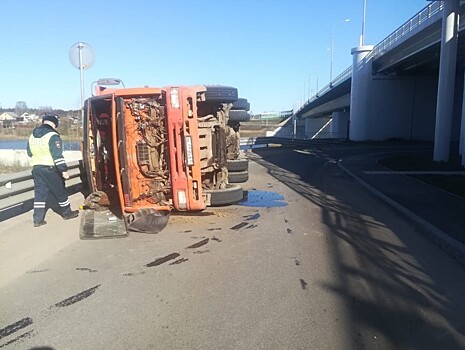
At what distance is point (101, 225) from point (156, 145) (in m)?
1.63

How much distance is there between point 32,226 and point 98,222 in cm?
111

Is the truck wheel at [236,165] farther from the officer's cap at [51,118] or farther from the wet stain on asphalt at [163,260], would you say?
the wet stain on asphalt at [163,260]

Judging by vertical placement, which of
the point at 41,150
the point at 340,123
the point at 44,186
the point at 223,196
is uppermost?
the point at 41,150

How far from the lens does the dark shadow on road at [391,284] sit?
11.7 feet

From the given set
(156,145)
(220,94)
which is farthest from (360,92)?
(156,145)

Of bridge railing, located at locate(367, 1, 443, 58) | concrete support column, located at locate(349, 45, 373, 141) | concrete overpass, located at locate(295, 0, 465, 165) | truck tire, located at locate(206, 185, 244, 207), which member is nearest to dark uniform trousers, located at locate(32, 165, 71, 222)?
truck tire, located at locate(206, 185, 244, 207)

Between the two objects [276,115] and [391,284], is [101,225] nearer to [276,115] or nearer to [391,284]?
[391,284]

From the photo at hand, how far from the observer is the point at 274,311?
400 cm

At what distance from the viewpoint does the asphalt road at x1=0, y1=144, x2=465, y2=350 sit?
3.57 m

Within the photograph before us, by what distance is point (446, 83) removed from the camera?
18.3 meters

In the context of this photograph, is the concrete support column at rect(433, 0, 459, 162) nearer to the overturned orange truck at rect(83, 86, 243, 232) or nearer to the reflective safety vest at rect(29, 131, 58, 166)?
the overturned orange truck at rect(83, 86, 243, 232)

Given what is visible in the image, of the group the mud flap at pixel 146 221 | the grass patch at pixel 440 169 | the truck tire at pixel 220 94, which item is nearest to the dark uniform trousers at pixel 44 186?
the mud flap at pixel 146 221

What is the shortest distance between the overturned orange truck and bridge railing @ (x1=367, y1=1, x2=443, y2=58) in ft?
67.1

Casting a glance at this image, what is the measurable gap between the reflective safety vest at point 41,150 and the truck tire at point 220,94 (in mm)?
2877
